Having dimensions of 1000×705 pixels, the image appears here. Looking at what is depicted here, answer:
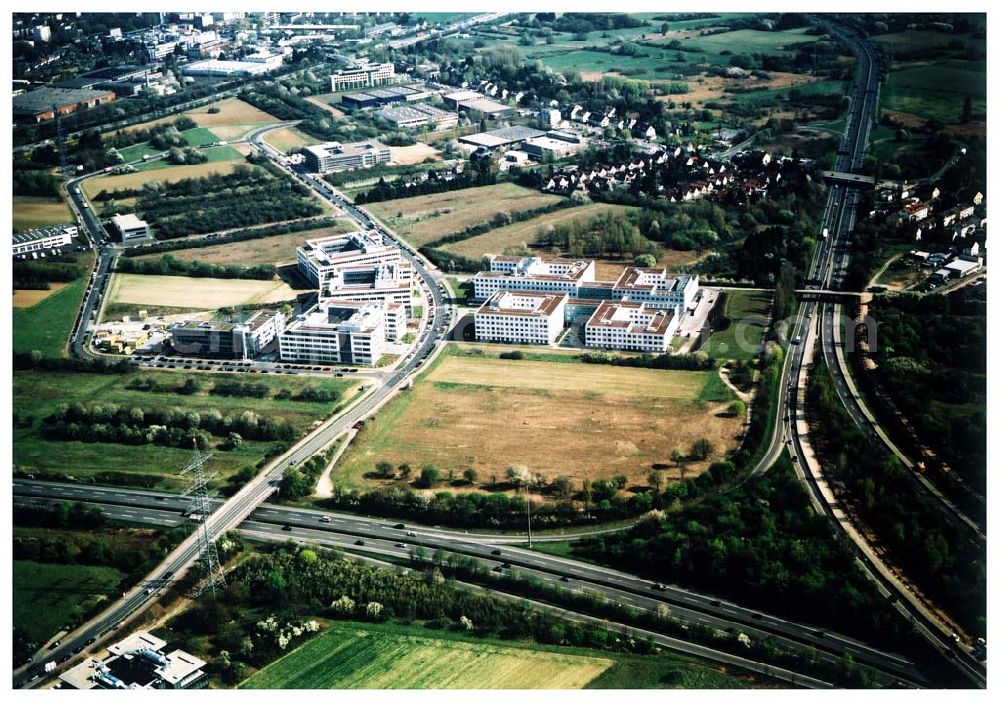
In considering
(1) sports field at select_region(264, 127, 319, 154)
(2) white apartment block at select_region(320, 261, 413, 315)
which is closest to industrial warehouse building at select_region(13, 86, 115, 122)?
(1) sports field at select_region(264, 127, 319, 154)

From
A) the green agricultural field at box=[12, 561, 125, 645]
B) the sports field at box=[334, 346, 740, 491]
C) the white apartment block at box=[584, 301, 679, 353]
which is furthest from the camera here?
the white apartment block at box=[584, 301, 679, 353]

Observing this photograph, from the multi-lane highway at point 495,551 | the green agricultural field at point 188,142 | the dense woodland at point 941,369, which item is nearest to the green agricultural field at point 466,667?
the multi-lane highway at point 495,551

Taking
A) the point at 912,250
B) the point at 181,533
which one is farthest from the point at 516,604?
the point at 912,250

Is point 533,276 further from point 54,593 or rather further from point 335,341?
point 54,593

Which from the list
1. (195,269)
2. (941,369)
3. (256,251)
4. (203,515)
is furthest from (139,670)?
(256,251)

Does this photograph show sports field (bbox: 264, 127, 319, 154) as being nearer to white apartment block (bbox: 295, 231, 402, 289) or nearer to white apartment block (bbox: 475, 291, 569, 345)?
white apartment block (bbox: 295, 231, 402, 289)

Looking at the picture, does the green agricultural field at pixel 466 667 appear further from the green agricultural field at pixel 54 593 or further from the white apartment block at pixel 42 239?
the white apartment block at pixel 42 239
